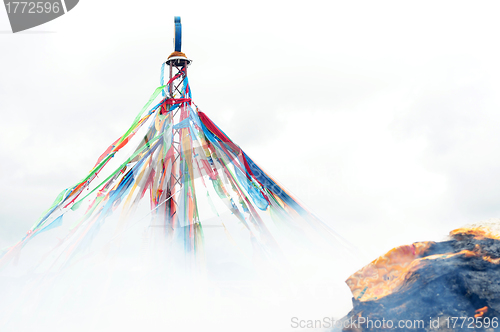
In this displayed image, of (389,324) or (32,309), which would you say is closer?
(389,324)

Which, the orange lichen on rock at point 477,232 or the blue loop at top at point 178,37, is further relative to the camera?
the blue loop at top at point 178,37

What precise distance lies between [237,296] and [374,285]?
246 cm

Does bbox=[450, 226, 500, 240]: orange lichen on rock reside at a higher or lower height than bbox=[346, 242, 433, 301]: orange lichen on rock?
higher

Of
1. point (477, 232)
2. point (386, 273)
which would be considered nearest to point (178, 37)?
point (386, 273)

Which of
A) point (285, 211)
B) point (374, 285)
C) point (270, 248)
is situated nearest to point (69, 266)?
point (270, 248)

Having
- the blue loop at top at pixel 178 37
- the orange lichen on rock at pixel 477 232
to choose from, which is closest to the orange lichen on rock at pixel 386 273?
the orange lichen on rock at pixel 477 232

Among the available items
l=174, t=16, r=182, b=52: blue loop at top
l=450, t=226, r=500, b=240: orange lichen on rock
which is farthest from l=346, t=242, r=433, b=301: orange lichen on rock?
l=174, t=16, r=182, b=52: blue loop at top

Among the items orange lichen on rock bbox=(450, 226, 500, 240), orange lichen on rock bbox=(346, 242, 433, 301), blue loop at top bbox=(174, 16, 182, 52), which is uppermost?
blue loop at top bbox=(174, 16, 182, 52)

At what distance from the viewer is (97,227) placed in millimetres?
6023

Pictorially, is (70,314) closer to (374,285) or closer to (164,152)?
(164,152)

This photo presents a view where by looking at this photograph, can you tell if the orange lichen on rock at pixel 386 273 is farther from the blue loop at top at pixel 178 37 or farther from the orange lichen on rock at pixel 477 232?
the blue loop at top at pixel 178 37

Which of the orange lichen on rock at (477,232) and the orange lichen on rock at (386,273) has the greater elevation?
the orange lichen on rock at (477,232)

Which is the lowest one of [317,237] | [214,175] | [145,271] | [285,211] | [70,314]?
[70,314]

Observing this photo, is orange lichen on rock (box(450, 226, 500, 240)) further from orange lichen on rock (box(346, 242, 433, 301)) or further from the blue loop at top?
the blue loop at top
